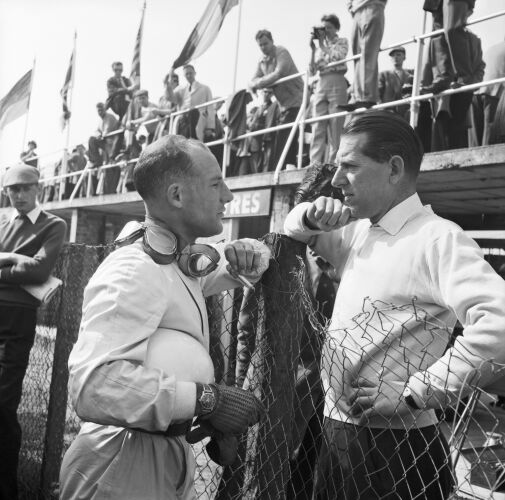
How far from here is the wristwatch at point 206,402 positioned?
152cm

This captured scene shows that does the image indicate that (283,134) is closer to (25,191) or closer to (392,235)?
(25,191)

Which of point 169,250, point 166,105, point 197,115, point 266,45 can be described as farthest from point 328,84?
point 169,250

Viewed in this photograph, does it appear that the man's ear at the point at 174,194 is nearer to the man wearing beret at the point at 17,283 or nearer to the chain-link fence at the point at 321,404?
the chain-link fence at the point at 321,404

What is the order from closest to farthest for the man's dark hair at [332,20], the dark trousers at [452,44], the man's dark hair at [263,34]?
the dark trousers at [452,44] < the man's dark hair at [332,20] < the man's dark hair at [263,34]

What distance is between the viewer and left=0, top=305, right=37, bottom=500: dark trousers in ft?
10.1

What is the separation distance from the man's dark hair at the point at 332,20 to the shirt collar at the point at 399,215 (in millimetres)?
5726

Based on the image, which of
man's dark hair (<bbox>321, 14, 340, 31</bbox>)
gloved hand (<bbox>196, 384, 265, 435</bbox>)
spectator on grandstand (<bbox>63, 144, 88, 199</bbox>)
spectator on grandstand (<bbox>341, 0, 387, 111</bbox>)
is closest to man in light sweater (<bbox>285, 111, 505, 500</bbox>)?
gloved hand (<bbox>196, 384, 265, 435</bbox>)

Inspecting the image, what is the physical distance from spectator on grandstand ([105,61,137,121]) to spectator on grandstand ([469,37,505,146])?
318 inches

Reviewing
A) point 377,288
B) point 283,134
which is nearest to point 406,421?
point 377,288

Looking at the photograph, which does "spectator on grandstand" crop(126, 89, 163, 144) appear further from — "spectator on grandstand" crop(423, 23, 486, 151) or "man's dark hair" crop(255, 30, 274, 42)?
"spectator on grandstand" crop(423, 23, 486, 151)

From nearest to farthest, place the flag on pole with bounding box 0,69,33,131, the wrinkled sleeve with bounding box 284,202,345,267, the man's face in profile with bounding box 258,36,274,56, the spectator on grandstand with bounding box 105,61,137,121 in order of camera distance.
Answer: the wrinkled sleeve with bounding box 284,202,345,267, the man's face in profile with bounding box 258,36,274,56, the spectator on grandstand with bounding box 105,61,137,121, the flag on pole with bounding box 0,69,33,131

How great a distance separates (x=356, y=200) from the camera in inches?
71.7

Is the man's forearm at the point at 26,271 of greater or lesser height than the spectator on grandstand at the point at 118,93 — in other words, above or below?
below

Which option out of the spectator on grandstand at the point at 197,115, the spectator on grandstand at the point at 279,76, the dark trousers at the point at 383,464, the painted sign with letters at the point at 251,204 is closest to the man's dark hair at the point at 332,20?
the spectator on grandstand at the point at 279,76
